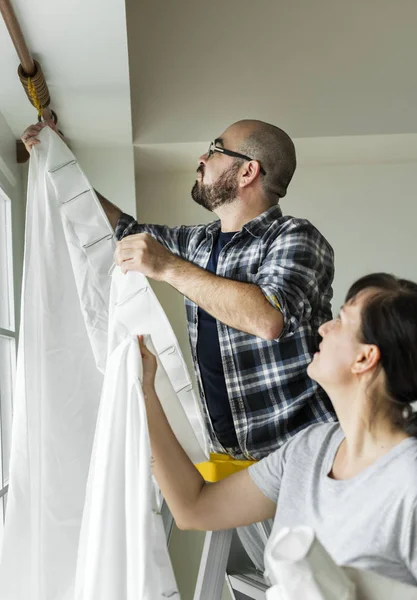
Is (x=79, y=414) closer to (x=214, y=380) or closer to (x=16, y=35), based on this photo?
(x=214, y=380)

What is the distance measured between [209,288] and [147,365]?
0.34 metres

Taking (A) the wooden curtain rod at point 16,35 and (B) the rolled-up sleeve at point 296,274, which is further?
(B) the rolled-up sleeve at point 296,274

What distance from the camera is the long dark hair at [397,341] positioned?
4.00ft

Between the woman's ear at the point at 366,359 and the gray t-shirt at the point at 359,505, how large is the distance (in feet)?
0.46

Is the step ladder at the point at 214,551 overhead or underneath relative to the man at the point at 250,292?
underneath

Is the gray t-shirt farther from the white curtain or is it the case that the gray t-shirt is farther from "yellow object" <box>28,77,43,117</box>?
"yellow object" <box>28,77,43,117</box>

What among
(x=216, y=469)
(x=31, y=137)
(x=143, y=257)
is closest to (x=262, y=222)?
(x=143, y=257)

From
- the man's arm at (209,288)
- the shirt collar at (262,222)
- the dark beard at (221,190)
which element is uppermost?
the dark beard at (221,190)

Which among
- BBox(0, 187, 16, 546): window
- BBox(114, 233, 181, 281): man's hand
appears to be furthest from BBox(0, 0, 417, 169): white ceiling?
BBox(114, 233, 181, 281): man's hand

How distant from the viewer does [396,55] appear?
10.5 feet

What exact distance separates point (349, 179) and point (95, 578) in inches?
101

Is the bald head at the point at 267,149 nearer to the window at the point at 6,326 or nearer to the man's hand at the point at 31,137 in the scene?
the man's hand at the point at 31,137

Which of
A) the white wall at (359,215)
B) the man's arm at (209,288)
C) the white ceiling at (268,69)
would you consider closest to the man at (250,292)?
Result: the man's arm at (209,288)

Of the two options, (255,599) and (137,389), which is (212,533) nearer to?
(255,599)
